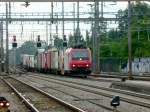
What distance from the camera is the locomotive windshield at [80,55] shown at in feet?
197

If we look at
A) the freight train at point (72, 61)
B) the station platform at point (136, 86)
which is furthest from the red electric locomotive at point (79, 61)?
the station platform at point (136, 86)

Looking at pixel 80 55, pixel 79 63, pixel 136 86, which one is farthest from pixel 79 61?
pixel 136 86

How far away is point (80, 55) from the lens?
6019 cm

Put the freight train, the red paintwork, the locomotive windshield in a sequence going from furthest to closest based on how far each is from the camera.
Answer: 1. the locomotive windshield
2. the freight train
3. the red paintwork

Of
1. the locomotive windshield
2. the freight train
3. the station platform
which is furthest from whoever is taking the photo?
the locomotive windshield

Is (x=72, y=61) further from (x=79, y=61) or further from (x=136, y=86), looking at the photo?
(x=136, y=86)

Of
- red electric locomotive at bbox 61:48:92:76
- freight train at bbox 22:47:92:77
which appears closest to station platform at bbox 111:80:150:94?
red electric locomotive at bbox 61:48:92:76

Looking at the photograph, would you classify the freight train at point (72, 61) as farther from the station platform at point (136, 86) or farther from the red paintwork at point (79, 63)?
the station platform at point (136, 86)

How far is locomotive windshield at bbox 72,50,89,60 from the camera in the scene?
59906 mm

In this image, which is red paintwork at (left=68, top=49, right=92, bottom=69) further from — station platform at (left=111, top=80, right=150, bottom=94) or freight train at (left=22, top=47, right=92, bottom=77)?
station platform at (left=111, top=80, right=150, bottom=94)

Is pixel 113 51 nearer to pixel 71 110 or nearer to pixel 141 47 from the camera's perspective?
pixel 141 47

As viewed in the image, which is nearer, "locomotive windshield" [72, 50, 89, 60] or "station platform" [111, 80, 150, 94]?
"station platform" [111, 80, 150, 94]

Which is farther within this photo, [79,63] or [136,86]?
[79,63]

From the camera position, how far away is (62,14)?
256 ft
